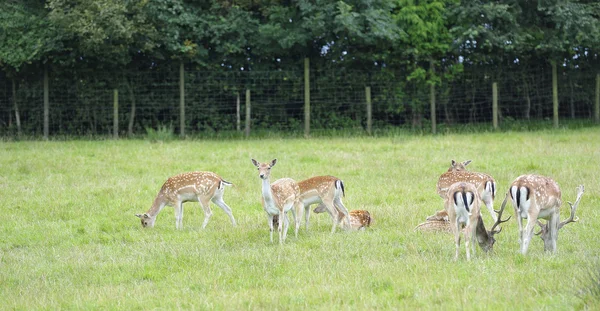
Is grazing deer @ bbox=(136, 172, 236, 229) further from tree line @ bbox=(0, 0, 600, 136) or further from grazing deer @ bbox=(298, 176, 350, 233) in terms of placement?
tree line @ bbox=(0, 0, 600, 136)

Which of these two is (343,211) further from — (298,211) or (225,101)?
(225,101)

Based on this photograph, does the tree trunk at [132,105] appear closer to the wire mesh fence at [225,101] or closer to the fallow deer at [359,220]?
the wire mesh fence at [225,101]

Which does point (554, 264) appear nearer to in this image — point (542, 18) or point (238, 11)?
point (238, 11)

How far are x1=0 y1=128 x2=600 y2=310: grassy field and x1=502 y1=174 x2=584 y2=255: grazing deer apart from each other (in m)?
0.19

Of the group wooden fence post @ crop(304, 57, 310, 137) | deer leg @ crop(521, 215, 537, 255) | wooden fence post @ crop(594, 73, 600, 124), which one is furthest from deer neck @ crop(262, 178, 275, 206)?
wooden fence post @ crop(594, 73, 600, 124)

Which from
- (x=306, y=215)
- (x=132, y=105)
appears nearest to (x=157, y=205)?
(x=306, y=215)

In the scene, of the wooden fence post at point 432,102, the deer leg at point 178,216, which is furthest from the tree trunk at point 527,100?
the deer leg at point 178,216

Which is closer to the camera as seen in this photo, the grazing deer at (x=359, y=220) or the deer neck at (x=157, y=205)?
the grazing deer at (x=359, y=220)

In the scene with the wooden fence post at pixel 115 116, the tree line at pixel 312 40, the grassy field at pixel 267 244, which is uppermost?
the tree line at pixel 312 40

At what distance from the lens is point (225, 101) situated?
2442cm

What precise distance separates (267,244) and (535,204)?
308 centimetres

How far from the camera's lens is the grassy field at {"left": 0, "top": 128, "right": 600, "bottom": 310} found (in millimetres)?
7176

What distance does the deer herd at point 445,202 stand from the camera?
840 cm

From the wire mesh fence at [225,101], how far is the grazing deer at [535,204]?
1528 cm
